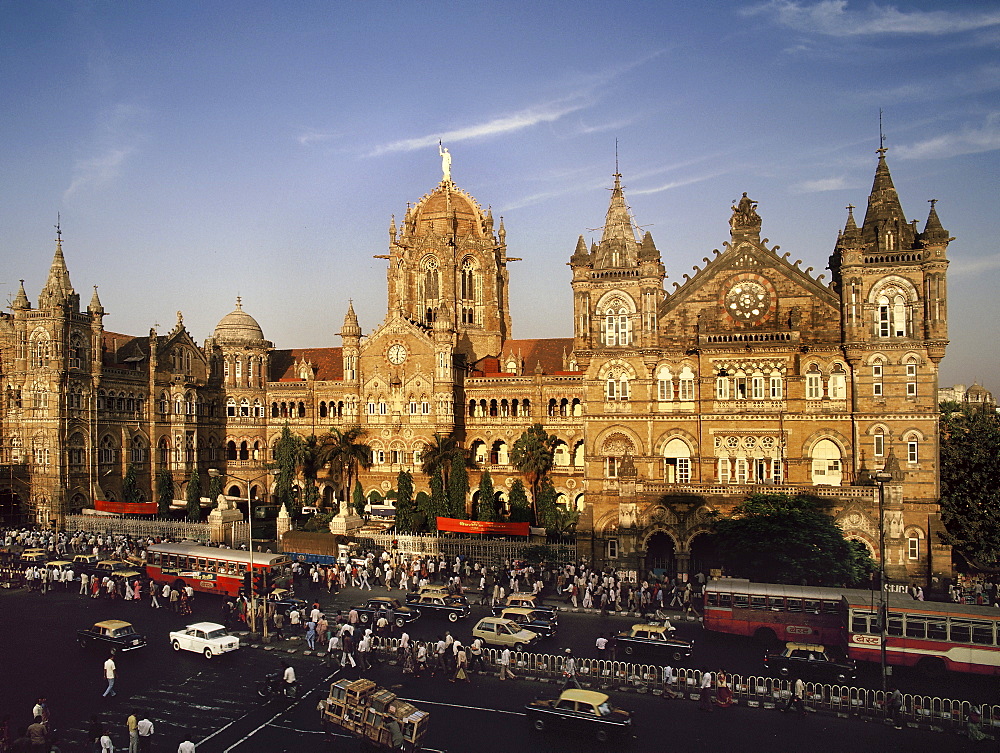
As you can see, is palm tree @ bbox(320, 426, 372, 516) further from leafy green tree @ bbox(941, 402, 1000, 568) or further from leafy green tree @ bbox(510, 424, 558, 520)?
leafy green tree @ bbox(941, 402, 1000, 568)

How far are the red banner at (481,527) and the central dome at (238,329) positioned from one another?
31890mm

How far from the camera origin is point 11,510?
5741 cm

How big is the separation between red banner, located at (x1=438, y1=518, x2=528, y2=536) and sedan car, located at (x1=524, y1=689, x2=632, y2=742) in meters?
24.5

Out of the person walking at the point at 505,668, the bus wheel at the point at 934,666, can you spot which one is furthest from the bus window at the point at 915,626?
the person walking at the point at 505,668

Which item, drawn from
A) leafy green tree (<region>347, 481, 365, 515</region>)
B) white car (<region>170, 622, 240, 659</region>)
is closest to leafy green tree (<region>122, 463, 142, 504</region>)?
leafy green tree (<region>347, 481, 365, 515</region>)

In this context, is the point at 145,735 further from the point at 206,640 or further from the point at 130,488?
the point at 130,488

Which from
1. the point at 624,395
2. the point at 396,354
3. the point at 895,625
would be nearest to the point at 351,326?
the point at 396,354

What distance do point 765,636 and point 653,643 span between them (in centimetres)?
563

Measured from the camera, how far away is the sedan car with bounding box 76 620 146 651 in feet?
98.9

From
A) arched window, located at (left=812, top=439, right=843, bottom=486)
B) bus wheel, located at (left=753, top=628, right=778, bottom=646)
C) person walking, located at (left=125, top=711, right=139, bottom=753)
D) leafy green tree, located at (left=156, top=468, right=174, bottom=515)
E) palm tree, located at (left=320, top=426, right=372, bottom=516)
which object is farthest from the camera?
palm tree, located at (left=320, top=426, right=372, bottom=516)

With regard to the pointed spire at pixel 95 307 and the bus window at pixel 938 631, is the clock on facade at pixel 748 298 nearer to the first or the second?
the bus window at pixel 938 631

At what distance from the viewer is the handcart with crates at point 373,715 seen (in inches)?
859

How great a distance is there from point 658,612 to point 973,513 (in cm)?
2298

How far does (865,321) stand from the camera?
45688 millimetres
